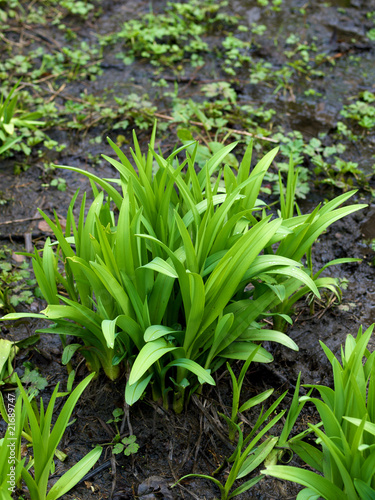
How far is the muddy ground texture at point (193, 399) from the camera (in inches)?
62.6

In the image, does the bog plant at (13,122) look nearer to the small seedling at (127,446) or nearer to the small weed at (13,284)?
the small weed at (13,284)

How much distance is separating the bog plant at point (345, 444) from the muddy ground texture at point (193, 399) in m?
0.31

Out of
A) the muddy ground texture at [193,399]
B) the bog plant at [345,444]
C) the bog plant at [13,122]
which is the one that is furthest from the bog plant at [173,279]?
the bog plant at [13,122]

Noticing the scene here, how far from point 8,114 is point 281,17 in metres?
2.88

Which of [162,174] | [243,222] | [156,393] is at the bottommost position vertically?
[156,393]

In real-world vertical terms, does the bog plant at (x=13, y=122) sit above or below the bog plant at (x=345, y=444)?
above

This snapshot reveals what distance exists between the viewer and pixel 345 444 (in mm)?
1240

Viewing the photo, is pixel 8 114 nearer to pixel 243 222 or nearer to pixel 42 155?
pixel 42 155

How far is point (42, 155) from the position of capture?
303cm

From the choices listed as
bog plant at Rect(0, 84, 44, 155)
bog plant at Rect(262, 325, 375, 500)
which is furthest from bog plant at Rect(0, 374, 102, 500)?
bog plant at Rect(0, 84, 44, 155)

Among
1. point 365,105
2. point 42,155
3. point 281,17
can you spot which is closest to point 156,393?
point 42,155

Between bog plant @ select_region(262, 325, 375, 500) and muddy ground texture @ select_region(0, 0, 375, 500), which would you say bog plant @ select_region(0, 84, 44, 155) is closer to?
muddy ground texture @ select_region(0, 0, 375, 500)

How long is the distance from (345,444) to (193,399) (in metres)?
0.64

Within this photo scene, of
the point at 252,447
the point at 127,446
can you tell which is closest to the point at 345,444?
the point at 252,447
